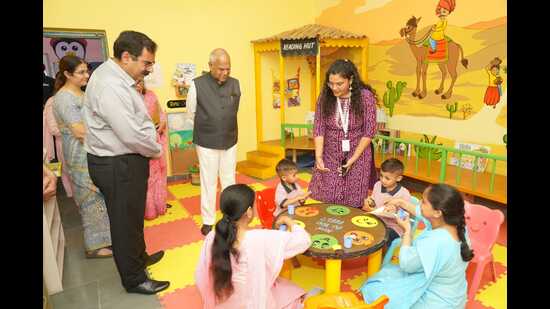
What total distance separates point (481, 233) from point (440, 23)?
3.24m

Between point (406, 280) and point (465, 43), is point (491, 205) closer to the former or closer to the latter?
point (465, 43)

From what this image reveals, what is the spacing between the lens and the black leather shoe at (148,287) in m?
2.77

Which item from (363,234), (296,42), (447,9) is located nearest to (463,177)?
(447,9)

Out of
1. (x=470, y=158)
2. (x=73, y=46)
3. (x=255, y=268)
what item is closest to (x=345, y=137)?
(x=255, y=268)

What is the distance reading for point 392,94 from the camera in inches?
224

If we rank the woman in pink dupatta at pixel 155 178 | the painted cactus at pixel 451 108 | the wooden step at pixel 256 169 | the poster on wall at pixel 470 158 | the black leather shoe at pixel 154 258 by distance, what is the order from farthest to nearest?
the wooden step at pixel 256 169 < the painted cactus at pixel 451 108 < the poster on wall at pixel 470 158 < the woman in pink dupatta at pixel 155 178 < the black leather shoe at pixel 154 258

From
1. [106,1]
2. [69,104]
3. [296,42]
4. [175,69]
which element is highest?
[106,1]

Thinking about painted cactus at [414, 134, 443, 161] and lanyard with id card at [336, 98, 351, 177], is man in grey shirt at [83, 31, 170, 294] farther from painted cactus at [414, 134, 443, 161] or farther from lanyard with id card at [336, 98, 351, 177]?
painted cactus at [414, 134, 443, 161]

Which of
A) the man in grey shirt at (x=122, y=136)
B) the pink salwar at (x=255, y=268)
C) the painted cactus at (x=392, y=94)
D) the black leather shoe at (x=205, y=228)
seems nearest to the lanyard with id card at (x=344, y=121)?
the pink salwar at (x=255, y=268)

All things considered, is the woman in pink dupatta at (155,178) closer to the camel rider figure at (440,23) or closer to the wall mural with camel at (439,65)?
the wall mural with camel at (439,65)

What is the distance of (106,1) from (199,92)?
264 centimetres

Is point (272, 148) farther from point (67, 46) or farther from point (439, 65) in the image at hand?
point (67, 46)

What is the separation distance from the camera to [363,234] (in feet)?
8.38

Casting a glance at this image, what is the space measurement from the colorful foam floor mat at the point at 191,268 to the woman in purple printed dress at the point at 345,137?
2.02 feet
